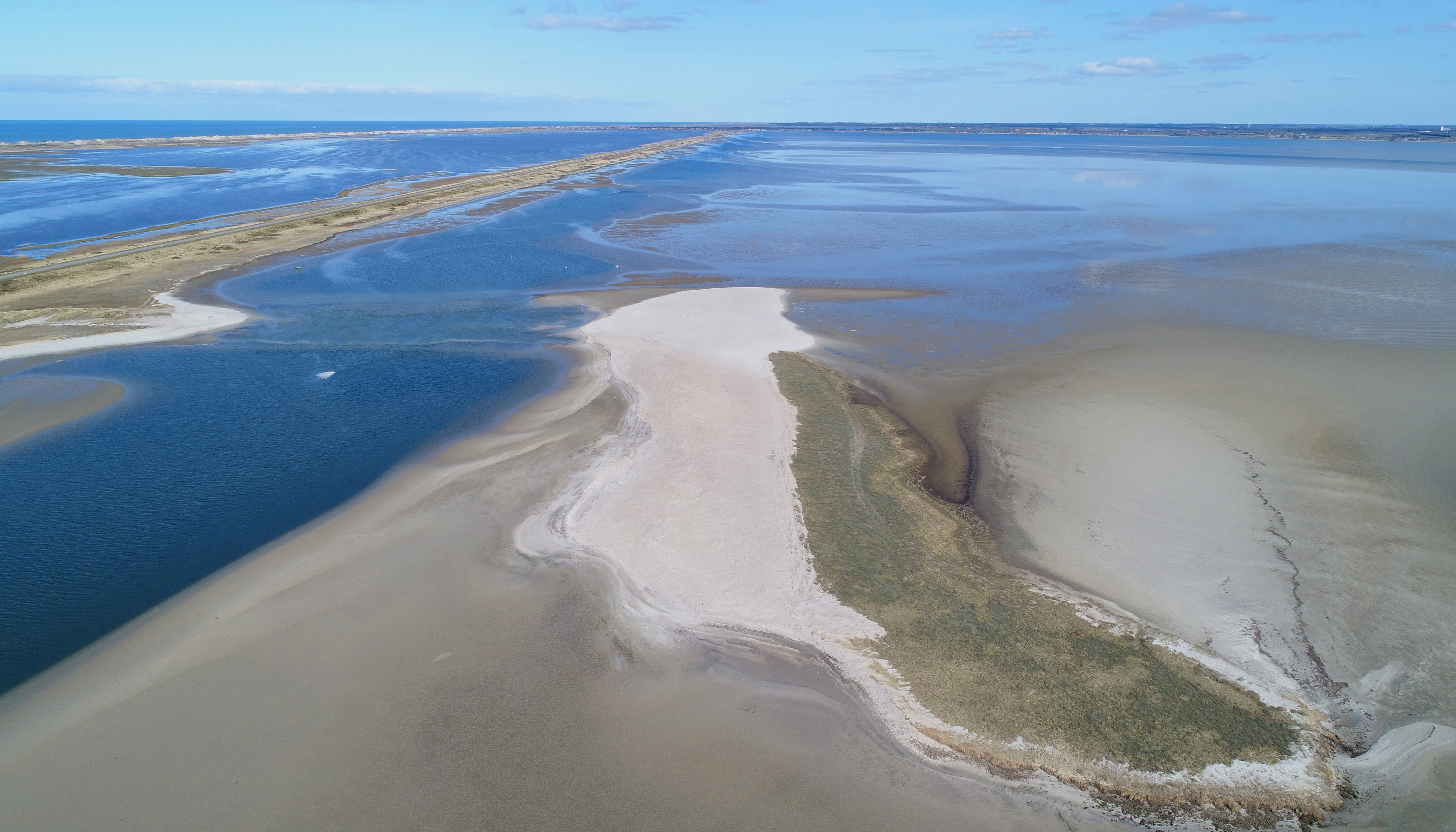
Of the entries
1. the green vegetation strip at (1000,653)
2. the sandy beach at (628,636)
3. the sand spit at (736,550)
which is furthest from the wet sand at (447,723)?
the green vegetation strip at (1000,653)

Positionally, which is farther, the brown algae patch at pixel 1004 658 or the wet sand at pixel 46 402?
the wet sand at pixel 46 402

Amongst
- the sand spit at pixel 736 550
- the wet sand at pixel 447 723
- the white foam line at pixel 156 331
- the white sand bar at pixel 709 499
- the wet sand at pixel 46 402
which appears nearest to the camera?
the wet sand at pixel 447 723

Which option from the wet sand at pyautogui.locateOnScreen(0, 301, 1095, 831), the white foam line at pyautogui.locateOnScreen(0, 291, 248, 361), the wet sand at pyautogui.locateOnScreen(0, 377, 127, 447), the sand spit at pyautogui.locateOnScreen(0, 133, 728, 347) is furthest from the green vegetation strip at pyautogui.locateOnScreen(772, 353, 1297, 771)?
the sand spit at pyautogui.locateOnScreen(0, 133, 728, 347)

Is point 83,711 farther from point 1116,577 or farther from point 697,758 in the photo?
point 1116,577

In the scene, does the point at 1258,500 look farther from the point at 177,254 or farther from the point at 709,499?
the point at 177,254

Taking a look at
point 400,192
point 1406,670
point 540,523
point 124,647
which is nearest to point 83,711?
point 124,647

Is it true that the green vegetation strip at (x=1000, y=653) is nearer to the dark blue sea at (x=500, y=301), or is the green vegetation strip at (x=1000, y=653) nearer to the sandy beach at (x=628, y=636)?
the sandy beach at (x=628, y=636)
